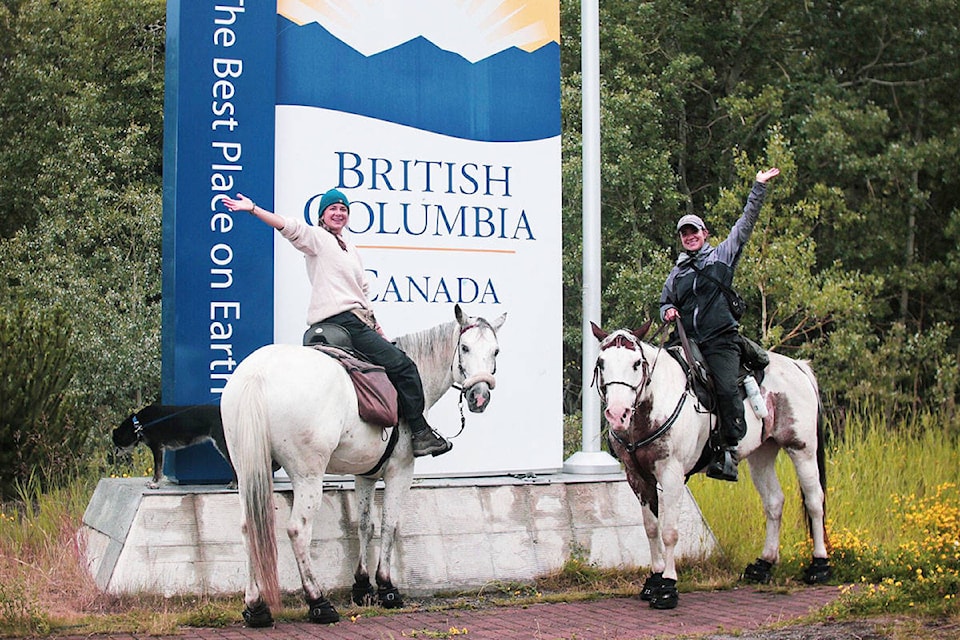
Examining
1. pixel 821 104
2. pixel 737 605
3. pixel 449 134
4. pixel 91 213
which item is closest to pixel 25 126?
pixel 91 213

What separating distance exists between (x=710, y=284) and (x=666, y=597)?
90.9 inches

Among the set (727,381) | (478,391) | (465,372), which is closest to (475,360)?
(465,372)

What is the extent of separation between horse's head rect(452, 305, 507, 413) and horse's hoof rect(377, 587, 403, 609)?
1.40m

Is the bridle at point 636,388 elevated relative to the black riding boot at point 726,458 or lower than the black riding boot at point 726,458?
elevated

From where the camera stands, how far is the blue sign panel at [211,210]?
8.68m

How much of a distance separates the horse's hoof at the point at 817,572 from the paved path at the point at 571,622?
A: 15.3 inches

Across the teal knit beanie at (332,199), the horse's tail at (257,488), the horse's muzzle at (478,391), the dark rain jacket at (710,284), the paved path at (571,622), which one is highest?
the teal knit beanie at (332,199)

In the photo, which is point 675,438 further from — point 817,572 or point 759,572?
point 817,572

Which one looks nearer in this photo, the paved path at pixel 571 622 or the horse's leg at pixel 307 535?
the paved path at pixel 571 622

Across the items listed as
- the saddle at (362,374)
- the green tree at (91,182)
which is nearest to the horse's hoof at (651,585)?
the saddle at (362,374)

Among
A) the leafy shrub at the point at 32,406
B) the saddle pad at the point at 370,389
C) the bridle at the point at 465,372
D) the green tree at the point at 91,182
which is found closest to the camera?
the saddle pad at the point at 370,389

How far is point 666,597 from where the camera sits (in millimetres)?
8227

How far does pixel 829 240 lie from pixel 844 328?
4.64 metres

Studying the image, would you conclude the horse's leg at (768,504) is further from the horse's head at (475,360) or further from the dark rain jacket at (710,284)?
the horse's head at (475,360)
